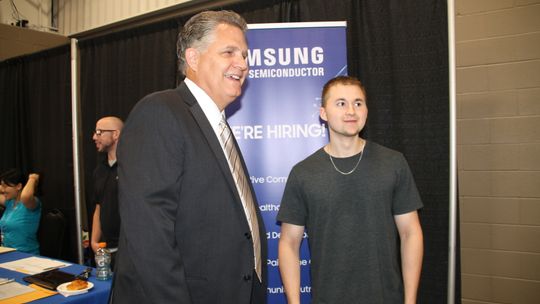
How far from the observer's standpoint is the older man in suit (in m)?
1.00

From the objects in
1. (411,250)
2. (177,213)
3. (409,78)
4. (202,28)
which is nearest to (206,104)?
(202,28)

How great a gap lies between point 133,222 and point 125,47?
10.8 ft

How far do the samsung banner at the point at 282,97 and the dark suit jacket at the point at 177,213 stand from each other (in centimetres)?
93

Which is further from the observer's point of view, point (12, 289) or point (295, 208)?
point (12, 289)

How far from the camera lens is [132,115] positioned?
1090mm

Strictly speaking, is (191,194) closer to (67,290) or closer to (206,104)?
(206,104)

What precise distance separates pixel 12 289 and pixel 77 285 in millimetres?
338

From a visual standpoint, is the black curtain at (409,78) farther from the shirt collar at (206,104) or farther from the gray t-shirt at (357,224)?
the shirt collar at (206,104)

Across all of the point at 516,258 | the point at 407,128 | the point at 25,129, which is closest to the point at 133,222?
the point at 407,128

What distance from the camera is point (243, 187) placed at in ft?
4.45

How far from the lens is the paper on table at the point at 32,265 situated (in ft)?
7.21

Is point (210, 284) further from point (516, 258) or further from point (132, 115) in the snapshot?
point (516, 258)

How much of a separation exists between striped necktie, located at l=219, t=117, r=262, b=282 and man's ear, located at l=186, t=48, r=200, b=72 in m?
0.23

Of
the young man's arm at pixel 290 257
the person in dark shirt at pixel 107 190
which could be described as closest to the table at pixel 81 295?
the person in dark shirt at pixel 107 190
